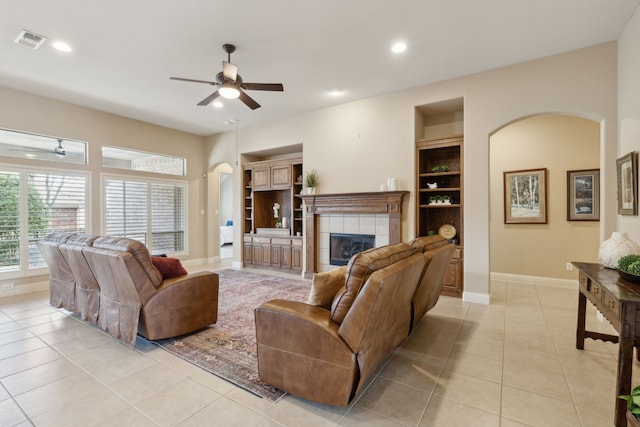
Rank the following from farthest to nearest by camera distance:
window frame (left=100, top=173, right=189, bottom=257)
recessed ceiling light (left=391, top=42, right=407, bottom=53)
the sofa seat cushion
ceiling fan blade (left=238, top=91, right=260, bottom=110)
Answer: window frame (left=100, top=173, right=189, bottom=257)
ceiling fan blade (left=238, top=91, right=260, bottom=110)
recessed ceiling light (left=391, top=42, right=407, bottom=53)
the sofa seat cushion

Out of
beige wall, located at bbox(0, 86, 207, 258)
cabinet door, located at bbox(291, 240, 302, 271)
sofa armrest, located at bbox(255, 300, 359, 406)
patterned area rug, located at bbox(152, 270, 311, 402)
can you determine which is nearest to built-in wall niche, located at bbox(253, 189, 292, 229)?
cabinet door, located at bbox(291, 240, 302, 271)

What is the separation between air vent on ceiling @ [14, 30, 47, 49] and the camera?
3301 mm

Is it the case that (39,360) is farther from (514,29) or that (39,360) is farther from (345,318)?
(514,29)

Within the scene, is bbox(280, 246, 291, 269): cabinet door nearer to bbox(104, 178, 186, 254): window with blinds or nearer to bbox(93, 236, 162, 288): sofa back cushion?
bbox(104, 178, 186, 254): window with blinds

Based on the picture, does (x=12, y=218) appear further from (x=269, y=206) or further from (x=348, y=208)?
(x=348, y=208)

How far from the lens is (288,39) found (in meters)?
3.48

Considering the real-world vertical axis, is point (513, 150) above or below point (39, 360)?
Result: above

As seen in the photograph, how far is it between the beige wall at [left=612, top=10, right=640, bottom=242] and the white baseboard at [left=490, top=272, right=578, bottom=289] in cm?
202

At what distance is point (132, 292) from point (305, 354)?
1857 mm

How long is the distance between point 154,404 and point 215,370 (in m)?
0.50

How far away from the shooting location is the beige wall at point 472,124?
3602 millimetres

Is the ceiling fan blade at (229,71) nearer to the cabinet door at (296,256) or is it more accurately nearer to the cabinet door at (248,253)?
the cabinet door at (296,256)

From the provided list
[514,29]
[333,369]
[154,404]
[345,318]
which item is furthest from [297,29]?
[154,404]

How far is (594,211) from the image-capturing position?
15.9 ft
